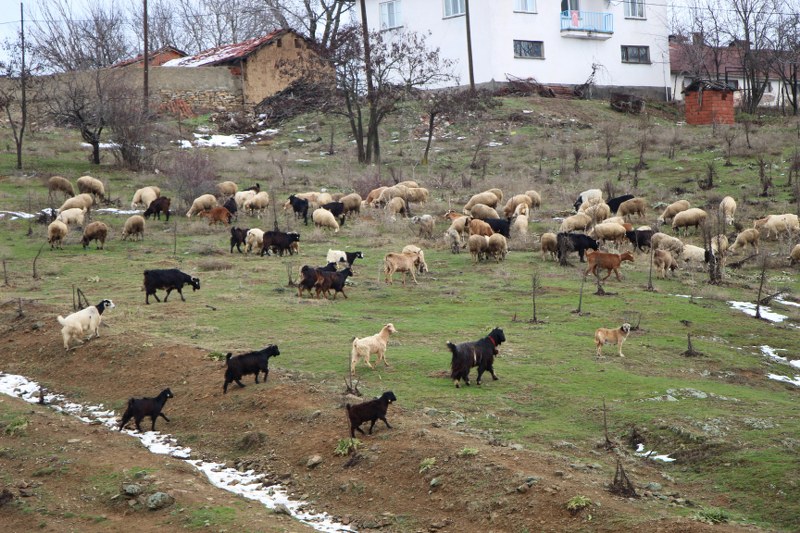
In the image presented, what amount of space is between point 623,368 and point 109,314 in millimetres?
10325

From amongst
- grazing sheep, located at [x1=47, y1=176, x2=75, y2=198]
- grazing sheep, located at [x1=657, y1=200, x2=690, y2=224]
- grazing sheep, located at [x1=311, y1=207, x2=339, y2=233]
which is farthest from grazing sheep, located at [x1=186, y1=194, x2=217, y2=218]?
grazing sheep, located at [x1=657, y1=200, x2=690, y2=224]

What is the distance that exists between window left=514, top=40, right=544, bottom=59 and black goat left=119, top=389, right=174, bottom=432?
47923mm

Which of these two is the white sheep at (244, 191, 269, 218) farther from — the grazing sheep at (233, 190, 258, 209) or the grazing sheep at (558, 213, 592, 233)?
the grazing sheep at (558, 213, 592, 233)

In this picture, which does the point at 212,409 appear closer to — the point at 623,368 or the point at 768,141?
the point at 623,368

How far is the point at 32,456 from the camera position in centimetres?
1313

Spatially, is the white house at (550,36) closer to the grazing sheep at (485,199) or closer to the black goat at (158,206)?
the grazing sheep at (485,199)

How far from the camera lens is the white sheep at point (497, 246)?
26.9 metres

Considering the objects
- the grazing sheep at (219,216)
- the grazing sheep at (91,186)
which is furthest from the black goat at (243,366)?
the grazing sheep at (91,186)

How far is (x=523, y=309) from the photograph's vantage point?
21.3 m

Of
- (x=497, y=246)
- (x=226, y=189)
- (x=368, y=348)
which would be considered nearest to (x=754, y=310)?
(x=497, y=246)

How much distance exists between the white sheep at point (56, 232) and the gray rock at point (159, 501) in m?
17.7

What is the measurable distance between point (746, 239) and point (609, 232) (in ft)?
14.7

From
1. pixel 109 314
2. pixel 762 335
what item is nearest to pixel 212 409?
pixel 109 314

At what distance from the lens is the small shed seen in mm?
54719
